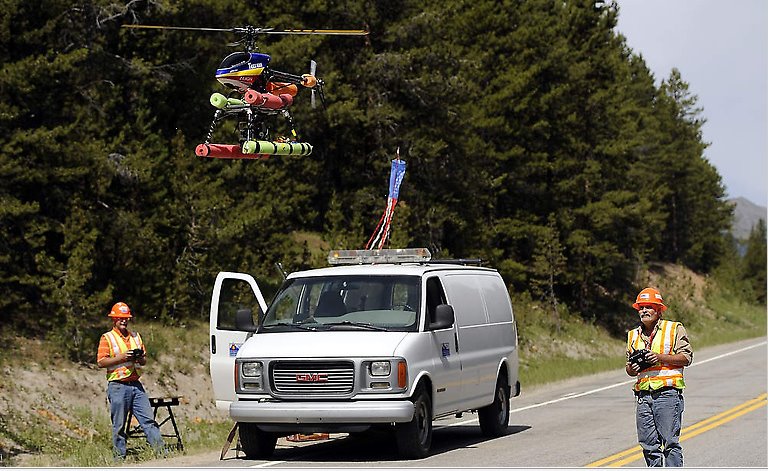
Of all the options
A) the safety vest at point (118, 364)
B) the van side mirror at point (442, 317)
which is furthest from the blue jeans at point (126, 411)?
the van side mirror at point (442, 317)

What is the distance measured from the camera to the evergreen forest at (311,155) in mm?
28375

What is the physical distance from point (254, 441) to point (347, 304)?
2104mm

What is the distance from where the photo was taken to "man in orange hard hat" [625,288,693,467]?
10.6 metres

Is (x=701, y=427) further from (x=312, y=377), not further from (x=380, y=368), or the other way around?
(x=312, y=377)

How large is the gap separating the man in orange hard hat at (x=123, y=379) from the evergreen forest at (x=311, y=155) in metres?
11.8

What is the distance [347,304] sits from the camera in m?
14.9

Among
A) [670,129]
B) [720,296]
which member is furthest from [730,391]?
[670,129]

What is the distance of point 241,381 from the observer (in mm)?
14078

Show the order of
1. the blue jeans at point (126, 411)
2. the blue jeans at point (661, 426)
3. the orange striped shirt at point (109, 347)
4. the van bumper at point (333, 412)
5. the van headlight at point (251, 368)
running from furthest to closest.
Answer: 1. the orange striped shirt at point (109, 347)
2. the blue jeans at point (126, 411)
3. the van headlight at point (251, 368)
4. the van bumper at point (333, 412)
5. the blue jeans at point (661, 426)

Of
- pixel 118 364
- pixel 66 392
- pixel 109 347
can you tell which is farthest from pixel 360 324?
pixel 66 392

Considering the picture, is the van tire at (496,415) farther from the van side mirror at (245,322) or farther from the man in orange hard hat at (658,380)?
the man in orange hard hat at (658,380)

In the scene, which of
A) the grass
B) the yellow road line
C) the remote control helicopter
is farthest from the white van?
the remote control helicopter

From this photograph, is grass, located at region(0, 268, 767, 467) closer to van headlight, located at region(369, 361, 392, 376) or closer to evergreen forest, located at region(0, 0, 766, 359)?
evergreen forest, located at region(0, 0, 766, 359)

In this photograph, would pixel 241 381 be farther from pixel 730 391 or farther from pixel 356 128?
pixel 356 128
